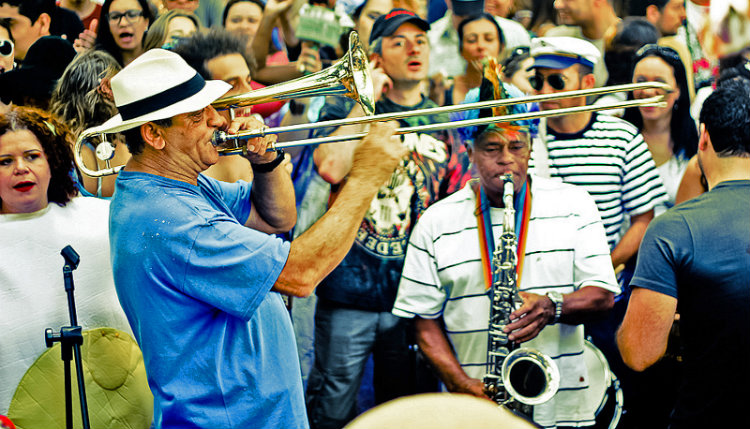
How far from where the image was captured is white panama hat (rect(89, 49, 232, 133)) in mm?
2869

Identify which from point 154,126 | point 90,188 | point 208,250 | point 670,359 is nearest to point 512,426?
point 208,250

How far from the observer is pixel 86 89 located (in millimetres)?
4309

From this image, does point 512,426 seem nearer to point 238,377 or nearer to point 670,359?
point 238,377

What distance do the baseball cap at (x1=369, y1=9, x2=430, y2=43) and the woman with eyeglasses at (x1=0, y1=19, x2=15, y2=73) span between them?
2298mm

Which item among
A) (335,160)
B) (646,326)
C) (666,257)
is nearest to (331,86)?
(335,160)

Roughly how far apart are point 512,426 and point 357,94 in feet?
7.43

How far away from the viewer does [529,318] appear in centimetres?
367

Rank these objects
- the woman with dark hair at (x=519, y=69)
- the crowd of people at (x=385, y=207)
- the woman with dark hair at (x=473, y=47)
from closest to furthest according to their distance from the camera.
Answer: the crowd of people at (x=385, y=207) → the woman with dark hair at (x=519, y=69) → the woman with dark hair at (x=473, y=47)

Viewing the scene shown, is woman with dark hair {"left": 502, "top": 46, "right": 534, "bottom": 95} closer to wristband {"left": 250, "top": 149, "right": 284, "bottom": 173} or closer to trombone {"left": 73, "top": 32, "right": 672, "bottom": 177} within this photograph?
trombone {"left": 73, "top": 32, "right": 672, "bottom": 177}

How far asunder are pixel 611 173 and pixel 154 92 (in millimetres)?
2827

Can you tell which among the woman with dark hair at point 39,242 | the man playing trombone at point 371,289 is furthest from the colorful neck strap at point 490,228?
the woman with dark hair at point 39,242

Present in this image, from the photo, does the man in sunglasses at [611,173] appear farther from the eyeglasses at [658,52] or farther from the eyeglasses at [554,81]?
the eyeglasses at [658,52]

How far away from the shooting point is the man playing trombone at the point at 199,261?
8.79ft

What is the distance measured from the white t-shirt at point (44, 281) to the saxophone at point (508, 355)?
6.06 feet
